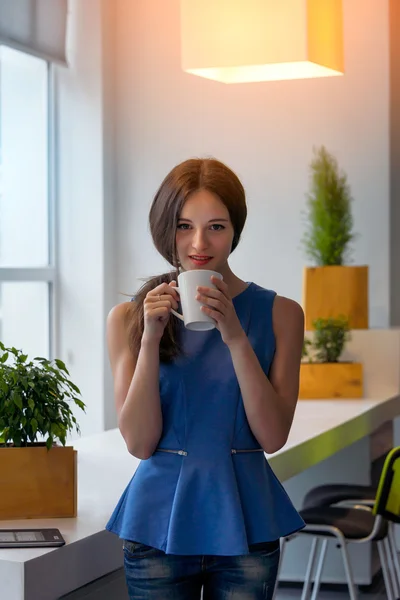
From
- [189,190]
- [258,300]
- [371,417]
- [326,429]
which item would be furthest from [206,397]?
[371,417]

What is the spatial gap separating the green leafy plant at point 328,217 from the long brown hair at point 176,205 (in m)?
2.97

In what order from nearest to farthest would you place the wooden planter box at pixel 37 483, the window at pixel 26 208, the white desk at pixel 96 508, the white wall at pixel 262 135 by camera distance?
the white desk at pixel 96 508 < the wooden planter box at pixel 37 483 < the white wall at pixel 262 135 < the window at pixel 26 208

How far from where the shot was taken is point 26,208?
17.4 ft

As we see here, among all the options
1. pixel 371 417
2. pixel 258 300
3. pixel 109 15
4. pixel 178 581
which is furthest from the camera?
pixel 109 15

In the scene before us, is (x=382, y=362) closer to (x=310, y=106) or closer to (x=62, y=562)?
(x=310, y=106)

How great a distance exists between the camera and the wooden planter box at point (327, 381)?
4117mm

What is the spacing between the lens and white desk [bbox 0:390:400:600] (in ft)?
4.93

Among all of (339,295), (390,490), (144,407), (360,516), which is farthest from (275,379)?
(339,295)

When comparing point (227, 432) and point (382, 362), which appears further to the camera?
point (382, 362)

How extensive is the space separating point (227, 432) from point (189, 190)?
38 cm

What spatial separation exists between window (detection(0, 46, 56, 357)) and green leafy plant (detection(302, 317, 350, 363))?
177 cm

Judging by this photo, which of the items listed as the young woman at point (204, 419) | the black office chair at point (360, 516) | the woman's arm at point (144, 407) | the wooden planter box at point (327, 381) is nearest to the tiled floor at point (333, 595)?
the black office chair at point (360, 516)

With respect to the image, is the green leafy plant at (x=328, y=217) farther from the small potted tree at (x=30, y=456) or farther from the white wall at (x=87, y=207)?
the small potted tree at (x=30, y=456)

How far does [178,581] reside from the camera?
4.57 ft
